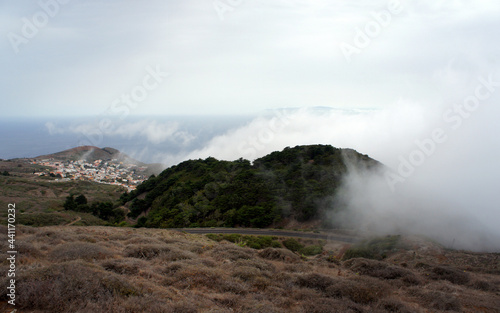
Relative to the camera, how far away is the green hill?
3030cm

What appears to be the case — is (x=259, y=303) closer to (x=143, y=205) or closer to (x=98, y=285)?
(x=98, y=285)

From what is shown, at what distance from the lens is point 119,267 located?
27.5 feet

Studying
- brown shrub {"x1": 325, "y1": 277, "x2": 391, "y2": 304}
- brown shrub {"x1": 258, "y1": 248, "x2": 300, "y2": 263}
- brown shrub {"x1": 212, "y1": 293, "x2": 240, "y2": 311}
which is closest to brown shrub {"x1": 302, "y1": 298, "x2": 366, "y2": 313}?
brown shrub {"x1": 325, "y1": 277, "x2": 391, "y2": 304}

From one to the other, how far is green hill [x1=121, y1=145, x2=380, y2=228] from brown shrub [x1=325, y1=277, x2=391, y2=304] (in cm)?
2046

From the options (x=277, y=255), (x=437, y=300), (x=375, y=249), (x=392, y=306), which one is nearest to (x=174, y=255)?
(x=277, y=255)

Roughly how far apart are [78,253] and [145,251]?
2410mm

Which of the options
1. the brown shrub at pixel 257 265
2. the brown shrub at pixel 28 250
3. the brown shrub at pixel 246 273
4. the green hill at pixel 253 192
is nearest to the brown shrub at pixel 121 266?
the brown shrub at pixel 28 250

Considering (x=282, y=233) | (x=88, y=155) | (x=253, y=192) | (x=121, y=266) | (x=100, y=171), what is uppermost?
(x=88, y=155)

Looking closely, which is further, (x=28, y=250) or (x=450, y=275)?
(x=450, y=275)

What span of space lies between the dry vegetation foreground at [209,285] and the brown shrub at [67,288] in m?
0.02

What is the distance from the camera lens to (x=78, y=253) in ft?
30.9

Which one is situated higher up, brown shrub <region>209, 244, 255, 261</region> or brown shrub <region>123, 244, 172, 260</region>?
brown shrub <region>123, 244, 172, 260</region>

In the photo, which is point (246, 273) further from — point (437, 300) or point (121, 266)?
point (437, 300)

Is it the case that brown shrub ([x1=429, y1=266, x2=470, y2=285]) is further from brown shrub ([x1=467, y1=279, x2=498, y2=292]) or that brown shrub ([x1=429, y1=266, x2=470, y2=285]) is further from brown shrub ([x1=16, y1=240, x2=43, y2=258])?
brown shrub ([x1=16, y1=240, x2=43, y2=258])
